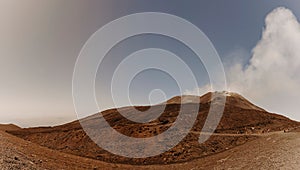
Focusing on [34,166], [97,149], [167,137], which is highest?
[167,137]

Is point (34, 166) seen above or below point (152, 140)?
below

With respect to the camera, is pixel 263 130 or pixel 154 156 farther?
pixel 263 130

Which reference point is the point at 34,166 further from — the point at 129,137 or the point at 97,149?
the point at 129,137

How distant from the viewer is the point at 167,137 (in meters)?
40.2

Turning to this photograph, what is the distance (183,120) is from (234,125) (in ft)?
37.1

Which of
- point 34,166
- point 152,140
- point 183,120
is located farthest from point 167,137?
point 34,166

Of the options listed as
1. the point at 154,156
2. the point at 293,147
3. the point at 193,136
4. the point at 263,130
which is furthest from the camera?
the point at 263,130

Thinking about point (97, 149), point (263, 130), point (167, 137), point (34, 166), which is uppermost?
point (263, 130)

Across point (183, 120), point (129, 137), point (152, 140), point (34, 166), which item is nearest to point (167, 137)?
point (152, 140)

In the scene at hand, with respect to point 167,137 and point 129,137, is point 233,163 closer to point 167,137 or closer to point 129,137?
point 167,137

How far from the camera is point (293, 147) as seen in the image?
2148 cm

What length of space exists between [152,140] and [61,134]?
2073 cm

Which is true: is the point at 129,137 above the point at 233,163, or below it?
above

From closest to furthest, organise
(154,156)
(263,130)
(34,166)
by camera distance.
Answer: (34,166)
(154,156)
(263,130)
